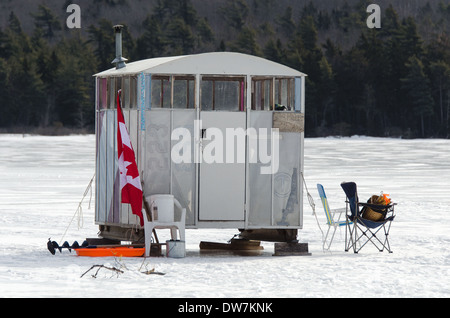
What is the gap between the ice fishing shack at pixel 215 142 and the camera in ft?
39.2

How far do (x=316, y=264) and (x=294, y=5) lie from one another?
16403 cm

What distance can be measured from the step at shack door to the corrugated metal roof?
55cm

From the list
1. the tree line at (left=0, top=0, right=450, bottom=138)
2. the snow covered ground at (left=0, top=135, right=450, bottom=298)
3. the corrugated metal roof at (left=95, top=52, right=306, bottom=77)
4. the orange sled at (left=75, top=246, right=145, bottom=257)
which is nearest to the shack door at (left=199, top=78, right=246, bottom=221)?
the corrugated metal roof at (left=95, top=52, right=306, bottom=77)

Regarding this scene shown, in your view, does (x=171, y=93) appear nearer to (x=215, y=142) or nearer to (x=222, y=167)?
(x=215, y=142)

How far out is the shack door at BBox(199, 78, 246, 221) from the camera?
1203 centimetres

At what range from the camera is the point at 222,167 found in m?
12.1

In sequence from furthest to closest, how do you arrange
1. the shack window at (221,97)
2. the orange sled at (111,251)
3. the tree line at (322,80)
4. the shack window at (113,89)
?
the tree line at (322,80), the shack window at (113,89), the shack window at (221,97), the orange sled at (111,251)

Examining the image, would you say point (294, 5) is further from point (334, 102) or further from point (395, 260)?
point (395, 260)

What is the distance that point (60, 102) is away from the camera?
8881 cm

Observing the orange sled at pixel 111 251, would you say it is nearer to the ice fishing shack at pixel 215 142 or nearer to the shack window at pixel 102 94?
the ice fishing shack at pixel 215 142

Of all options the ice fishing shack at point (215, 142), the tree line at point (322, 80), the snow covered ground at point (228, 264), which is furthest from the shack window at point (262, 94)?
the tree line at point (322, 80)

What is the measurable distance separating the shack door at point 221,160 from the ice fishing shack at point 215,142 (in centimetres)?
1

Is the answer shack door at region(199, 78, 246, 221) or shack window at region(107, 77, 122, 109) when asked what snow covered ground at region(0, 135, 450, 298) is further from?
shack window at region(107, 77, 122, 109)
